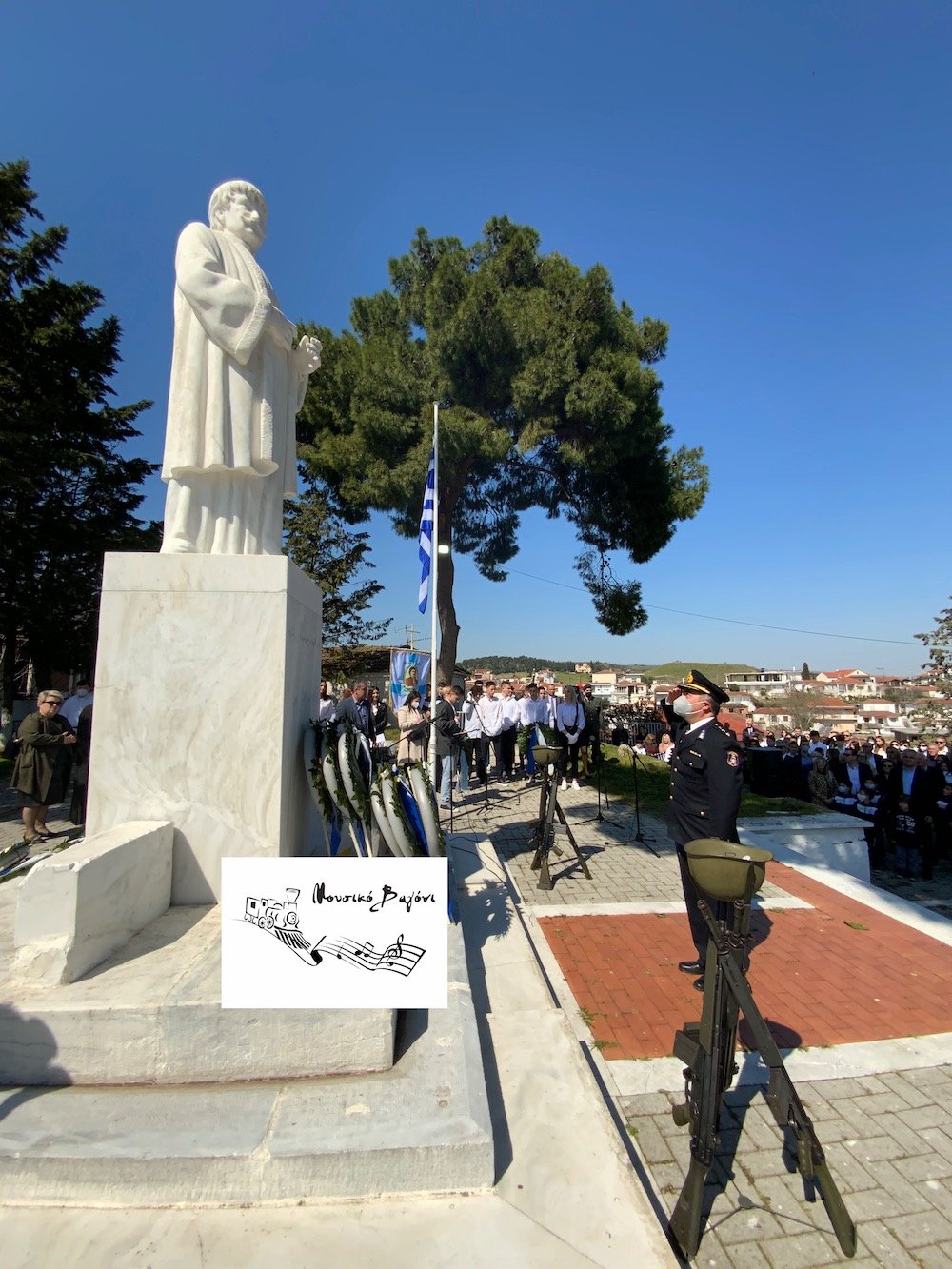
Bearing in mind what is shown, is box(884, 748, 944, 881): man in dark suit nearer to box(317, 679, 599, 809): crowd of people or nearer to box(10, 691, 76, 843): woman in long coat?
box(317, 679, 599, 809): crowd of people

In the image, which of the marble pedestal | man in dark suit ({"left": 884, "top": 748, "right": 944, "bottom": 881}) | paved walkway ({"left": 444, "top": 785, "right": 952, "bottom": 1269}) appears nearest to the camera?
paved walkway ({"left": 444, "top": 785, "right": 952, "bottom": 1269})

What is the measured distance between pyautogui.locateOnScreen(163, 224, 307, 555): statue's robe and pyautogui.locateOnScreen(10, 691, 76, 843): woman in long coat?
489 centimetres

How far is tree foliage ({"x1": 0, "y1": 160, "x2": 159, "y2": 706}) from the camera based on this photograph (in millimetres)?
16984

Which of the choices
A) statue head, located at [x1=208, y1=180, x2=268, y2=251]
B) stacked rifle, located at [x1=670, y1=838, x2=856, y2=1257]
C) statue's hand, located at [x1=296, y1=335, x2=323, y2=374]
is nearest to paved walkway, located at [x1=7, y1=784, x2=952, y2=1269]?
stacked rifle, located at [x1=670, y1=838, x2=856, y2=1257]

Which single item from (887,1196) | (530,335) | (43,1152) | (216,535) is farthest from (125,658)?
(530,335)

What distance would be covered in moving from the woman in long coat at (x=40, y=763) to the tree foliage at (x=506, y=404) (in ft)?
27.0

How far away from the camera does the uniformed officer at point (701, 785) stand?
3.68m

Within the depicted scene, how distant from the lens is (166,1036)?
1965mm

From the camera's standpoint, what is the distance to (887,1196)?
7.27ft

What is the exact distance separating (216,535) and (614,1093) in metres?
3.34

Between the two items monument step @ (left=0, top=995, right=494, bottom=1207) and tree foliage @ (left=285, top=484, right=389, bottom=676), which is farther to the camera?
tree foliage @ (left=285, top=484, right=389, bottom=676)

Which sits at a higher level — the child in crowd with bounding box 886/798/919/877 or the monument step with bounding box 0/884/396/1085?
the monument step with bounding box 0/884/396/1085

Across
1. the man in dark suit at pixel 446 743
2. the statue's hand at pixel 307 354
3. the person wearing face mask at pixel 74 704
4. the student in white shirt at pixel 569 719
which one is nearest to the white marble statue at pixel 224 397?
the statue's hand at pixel 307 354
